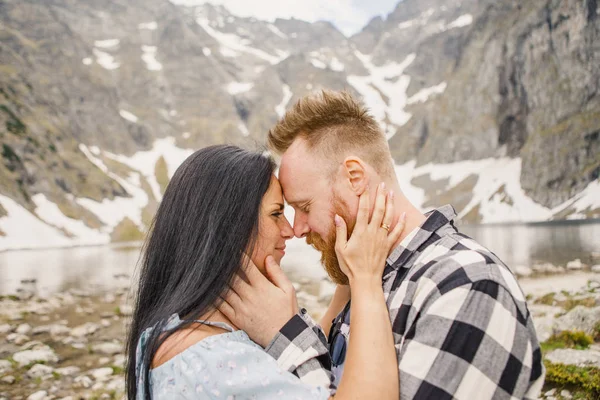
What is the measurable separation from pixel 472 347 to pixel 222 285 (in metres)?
1.73

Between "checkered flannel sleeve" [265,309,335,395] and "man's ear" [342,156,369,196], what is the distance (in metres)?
1.16

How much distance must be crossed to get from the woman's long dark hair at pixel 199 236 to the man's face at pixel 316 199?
11.2 inches

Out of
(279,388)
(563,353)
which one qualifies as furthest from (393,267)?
(563,353)

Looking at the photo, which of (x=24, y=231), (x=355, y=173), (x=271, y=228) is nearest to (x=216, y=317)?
(x=271, y=228)

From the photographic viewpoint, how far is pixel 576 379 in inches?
281

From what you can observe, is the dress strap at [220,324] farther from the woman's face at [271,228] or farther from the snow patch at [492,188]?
the snow patch at [492,188]

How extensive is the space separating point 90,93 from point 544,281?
19929 centimetres

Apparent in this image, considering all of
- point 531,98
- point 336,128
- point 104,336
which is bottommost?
point 104,336

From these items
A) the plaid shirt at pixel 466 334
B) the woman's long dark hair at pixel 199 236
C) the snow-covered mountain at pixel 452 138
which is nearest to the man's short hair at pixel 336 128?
the woman's long dark hair at pixel 199 236

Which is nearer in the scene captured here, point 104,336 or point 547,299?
point 104,336

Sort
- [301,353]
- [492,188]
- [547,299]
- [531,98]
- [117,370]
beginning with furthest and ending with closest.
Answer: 1. [492,188]
2. [531,98]
3. [547,299]
4. [117,370]
5. [301,353]

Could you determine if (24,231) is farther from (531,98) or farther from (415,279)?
(531,98)

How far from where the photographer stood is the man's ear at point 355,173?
362cm

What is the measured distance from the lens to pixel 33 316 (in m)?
23.0
